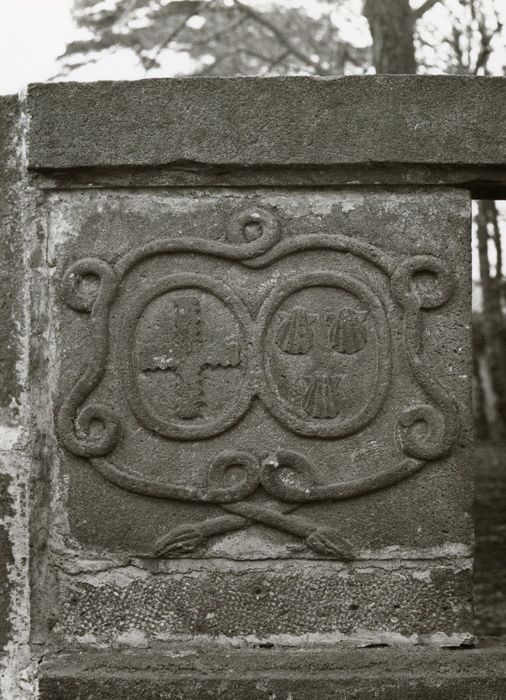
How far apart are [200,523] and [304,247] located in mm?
698

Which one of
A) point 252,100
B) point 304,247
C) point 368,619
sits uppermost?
point 252,100

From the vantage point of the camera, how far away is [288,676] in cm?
195

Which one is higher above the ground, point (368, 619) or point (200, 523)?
point (200, 523)

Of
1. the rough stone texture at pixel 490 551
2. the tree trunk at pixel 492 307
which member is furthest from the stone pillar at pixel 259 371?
the tree trunk at pixel 492 307

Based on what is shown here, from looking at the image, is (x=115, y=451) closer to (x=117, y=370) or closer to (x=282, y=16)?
(x=117, y=370)

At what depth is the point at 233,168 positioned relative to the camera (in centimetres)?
205

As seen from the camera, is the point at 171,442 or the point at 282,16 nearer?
the point at 171,442

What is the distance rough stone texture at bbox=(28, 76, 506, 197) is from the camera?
79.5 inches

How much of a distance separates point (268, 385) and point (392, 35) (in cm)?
357

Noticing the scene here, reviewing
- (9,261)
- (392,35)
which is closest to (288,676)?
(9,261)

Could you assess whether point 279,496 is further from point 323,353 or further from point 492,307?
point 492,307

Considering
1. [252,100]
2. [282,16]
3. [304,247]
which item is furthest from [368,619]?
[282,16]

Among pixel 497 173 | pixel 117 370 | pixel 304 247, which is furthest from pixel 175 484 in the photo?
pixel 497 173

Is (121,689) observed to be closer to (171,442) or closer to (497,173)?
(171,442)
